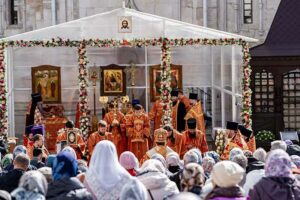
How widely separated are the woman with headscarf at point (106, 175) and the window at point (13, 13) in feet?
69.2

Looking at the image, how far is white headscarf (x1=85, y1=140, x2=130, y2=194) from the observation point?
941cm

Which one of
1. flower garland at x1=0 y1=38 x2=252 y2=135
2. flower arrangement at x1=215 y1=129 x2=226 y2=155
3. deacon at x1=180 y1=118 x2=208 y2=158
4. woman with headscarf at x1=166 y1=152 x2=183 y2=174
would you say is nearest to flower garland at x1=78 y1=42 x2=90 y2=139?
flower garland at x1=0 y1=38 x2=252 y2=135

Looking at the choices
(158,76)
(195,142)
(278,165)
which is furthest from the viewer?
(158,76)

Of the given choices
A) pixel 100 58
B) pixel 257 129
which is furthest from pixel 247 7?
pixel 100 58

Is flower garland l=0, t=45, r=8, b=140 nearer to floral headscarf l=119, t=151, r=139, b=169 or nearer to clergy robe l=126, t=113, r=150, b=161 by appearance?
clergy robe l=126, t=113, r=150, b=161

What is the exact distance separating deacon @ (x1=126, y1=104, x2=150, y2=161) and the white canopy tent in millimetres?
1908

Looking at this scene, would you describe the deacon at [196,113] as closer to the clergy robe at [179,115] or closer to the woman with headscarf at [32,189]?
the clergy robe at [179,115]

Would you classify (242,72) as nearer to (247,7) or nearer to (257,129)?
(257,129)

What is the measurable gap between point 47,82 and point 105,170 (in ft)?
41.5

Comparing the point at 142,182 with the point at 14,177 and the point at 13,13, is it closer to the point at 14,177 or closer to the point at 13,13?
the point at 14,177

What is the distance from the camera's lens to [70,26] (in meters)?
20.1

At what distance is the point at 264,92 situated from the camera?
24734mm

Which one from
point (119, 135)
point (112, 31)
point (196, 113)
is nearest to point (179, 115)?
point (196, 113)

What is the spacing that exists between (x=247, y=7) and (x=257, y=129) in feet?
21.8
